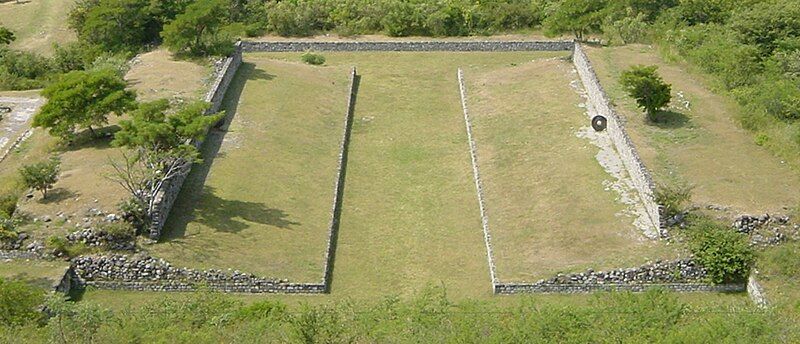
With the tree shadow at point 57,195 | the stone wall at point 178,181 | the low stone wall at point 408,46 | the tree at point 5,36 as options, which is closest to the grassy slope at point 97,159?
the tree shadow at point 57,195

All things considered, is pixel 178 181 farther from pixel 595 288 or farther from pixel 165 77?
pixel 595 288

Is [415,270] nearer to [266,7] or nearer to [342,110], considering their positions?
[342,110]

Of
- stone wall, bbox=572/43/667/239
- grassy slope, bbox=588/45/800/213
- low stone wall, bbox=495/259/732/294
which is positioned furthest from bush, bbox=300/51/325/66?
low stone wall, bbox=495/259/732/294

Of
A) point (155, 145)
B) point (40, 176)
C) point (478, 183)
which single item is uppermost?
point (155, 145)

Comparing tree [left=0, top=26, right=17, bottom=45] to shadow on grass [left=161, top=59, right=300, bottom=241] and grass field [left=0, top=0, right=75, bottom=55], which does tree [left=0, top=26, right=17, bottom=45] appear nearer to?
grass field [left=0, top=0, right=75, bottom=55]

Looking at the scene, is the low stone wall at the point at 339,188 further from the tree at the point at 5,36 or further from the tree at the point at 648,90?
the tree at the point at 5,36

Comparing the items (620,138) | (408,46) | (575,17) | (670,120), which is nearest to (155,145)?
(620,138)

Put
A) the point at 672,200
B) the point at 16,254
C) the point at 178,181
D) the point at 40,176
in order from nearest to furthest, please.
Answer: the point at 16,254, the point at 672,200, the point at 40,176, the point at 178,181
